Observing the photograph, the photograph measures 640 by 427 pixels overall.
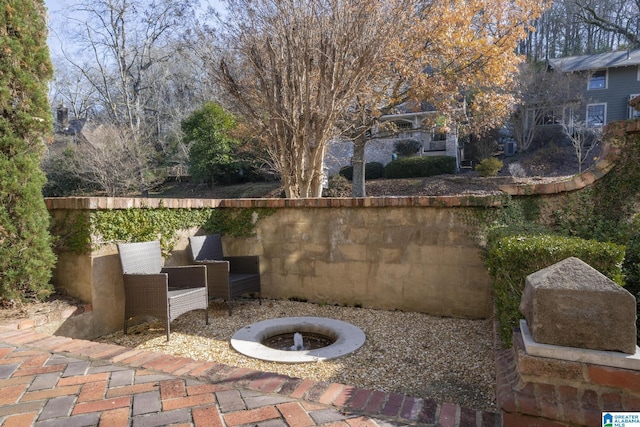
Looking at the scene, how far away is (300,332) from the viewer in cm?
413

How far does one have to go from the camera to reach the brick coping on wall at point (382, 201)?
3826mm

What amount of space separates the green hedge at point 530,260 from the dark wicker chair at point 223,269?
A: 2.88 meters

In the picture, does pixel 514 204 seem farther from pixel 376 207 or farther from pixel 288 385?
pixel 288 385

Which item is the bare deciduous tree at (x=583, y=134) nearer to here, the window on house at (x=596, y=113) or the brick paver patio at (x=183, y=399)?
the window on house at (x=596, y=113)

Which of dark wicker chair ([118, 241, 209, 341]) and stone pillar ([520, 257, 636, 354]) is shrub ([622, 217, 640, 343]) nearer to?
stone pillar ([520, 257, 636, 354])

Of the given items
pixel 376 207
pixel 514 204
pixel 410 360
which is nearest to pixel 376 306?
pixel 376 207

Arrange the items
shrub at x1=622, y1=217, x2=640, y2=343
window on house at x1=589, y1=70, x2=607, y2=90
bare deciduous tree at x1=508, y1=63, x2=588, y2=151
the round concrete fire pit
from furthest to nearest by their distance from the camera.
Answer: window on house at x1=589, y1=70, x2=607, y2=90
bare deciduous tree at x1=508, y1=63, x2=588, y2=151
the round concrete fire pit
shrub at x1=622, y1=217, x2=640, y2=343

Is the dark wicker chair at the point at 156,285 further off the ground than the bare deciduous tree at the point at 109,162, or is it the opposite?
the bare deciduous tree at the point at 109,162

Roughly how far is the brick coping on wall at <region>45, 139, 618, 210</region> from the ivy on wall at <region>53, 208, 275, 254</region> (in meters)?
0.07

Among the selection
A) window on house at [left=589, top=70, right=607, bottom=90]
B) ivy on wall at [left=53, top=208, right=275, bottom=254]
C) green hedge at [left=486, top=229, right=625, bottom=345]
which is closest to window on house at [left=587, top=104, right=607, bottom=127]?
window on house at [left=589, top=70, right=607, bottom=90]

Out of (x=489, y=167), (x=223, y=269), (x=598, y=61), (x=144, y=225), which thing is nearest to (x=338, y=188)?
(x=489, y=167)

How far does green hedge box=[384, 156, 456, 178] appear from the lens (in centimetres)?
1625

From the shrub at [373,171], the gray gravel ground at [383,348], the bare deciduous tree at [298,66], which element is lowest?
the gray gravel ground at [383,348]
